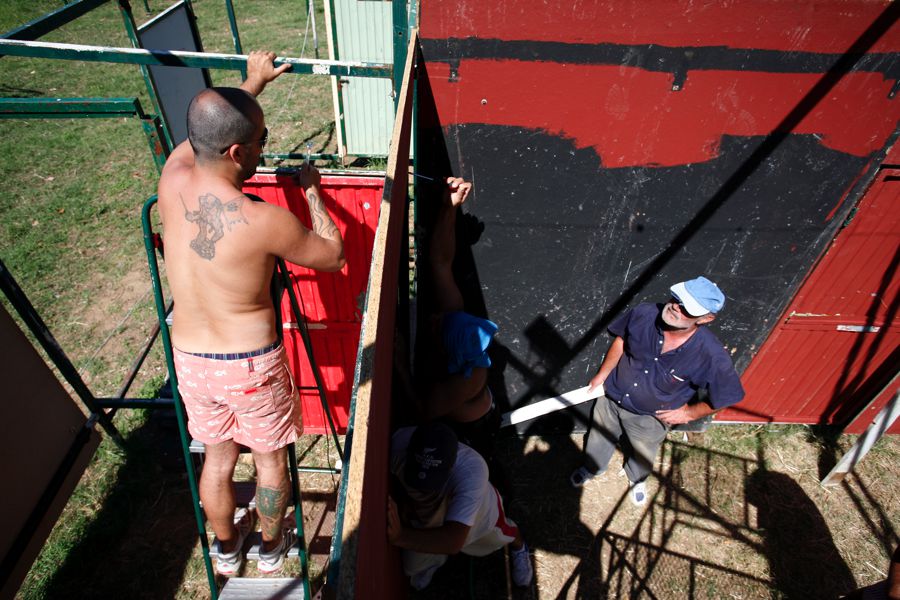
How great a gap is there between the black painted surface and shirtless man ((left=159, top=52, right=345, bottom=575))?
149cm

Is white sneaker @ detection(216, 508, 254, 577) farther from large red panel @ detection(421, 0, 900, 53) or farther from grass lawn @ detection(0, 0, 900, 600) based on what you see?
large red panel @ detection(421, 0, 900, 53)

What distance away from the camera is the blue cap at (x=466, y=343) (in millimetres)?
2984

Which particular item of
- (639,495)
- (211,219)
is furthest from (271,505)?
(639,495)

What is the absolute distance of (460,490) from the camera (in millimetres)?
2686

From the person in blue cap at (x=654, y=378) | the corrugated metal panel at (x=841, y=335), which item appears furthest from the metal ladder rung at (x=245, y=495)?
the corrugated metal panel at (x=841, y=335)

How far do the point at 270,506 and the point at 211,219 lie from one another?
1732 mm

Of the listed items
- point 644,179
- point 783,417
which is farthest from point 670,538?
point 644,179

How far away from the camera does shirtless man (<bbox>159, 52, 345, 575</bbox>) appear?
2.22m

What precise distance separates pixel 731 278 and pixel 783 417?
2.06 meters

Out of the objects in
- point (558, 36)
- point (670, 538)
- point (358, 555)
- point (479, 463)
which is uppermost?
point (558, 36)

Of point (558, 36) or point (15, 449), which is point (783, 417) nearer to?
point (558, 36)

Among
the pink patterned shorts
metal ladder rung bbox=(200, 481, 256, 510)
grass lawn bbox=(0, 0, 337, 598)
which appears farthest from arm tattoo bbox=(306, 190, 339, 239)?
grass lawn bbox=(0, 0, 337, 598)

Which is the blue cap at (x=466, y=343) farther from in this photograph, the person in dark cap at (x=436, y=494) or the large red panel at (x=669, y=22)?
the large red panel at (x=669, y=22)

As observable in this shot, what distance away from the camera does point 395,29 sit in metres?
2.68
